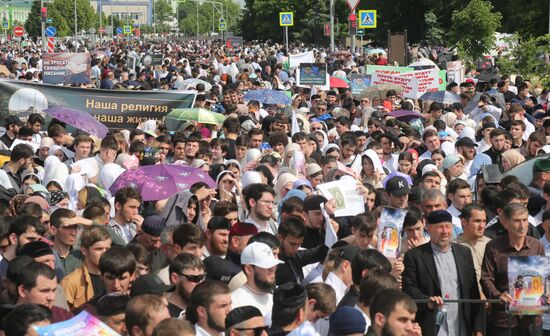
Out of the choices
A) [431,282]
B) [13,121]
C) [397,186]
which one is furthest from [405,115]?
[431,282]

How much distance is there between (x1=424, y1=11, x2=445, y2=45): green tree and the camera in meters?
63.4

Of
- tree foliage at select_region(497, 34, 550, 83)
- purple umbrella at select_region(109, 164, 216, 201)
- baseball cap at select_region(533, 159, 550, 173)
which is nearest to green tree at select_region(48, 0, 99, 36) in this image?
tree foliage at select_region(497, 34, 550, 83)

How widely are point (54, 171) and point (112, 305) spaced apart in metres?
5.98

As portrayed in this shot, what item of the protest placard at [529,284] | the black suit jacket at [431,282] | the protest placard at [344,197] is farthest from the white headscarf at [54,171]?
the protest placard at [529,284]

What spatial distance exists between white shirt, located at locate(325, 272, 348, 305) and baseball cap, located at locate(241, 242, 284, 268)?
378 millimetres

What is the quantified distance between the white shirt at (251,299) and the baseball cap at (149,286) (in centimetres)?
43

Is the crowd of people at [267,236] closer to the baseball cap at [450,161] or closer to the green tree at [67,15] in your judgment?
the baseball cap at [450,161]

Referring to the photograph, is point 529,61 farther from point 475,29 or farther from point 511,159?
point 511,159

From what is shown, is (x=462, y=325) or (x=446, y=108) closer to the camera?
(x=462, y=325)

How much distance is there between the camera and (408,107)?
66.5 feet

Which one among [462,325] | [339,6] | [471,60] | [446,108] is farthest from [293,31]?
[462,325]

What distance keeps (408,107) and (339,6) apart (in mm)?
65996

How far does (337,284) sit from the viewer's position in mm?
8492

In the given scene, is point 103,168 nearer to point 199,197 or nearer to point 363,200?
point 199,197
